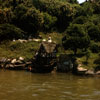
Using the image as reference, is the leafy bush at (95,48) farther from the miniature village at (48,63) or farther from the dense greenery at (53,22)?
the miniature village at (48,63)

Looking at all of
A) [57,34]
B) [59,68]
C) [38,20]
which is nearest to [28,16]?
[38,20]

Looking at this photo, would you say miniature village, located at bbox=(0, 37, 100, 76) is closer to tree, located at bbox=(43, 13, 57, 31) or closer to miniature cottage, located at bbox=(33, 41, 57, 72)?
miniature cottage, located at bbox=(33, 41, 57, 72)

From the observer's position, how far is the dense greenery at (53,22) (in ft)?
120

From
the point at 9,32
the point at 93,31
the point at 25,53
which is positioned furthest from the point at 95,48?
the point at 9,32

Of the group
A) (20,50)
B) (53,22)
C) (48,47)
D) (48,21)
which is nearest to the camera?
(48,47)

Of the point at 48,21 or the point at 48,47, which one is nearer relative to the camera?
the point at 48,47

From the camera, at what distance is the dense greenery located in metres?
36.4

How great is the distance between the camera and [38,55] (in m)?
36.2

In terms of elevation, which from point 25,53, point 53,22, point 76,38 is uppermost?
point 53,22

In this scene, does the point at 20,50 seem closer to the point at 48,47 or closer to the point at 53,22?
the point at 48,47

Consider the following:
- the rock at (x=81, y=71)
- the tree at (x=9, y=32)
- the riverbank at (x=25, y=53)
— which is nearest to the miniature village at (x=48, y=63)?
the riverbank at (x=25, y=53)

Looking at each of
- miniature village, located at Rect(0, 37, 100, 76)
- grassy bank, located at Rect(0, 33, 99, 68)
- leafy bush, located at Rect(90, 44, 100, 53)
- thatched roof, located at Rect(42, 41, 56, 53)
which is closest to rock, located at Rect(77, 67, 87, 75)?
miniature village, located at Rect(0, 37, 100, 76)

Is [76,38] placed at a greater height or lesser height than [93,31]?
lesser

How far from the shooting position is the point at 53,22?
5822 cm
